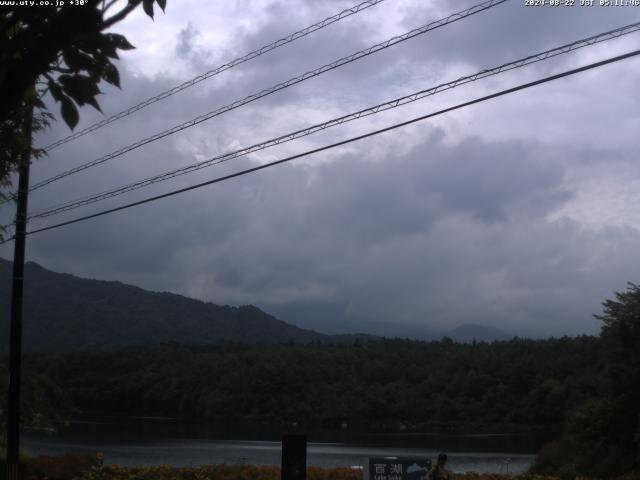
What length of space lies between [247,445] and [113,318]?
135 m

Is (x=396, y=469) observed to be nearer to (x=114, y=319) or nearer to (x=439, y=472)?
(x=439, y=472)

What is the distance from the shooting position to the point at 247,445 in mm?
51469

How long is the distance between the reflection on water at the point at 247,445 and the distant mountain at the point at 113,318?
91.7 meters

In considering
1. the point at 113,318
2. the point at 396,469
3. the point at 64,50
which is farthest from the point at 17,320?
the point at 113,318

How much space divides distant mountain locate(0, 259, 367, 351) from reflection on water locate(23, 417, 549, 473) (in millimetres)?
A: 91667

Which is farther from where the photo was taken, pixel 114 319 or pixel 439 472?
pixel 114 319

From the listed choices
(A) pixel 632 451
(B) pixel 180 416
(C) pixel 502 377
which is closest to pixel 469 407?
(C) pixel 502 377

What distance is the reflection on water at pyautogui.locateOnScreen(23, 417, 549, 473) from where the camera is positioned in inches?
1465

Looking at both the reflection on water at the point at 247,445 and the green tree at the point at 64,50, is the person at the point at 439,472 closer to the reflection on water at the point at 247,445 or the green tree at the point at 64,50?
the green tree at the point at 64,50

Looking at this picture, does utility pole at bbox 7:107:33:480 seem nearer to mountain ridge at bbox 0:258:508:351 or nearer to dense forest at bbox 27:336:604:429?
dense forest at bbox 27:336:604:429

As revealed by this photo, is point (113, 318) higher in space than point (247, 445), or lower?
higher

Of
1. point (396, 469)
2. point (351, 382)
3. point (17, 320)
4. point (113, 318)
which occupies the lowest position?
point (396, 469)

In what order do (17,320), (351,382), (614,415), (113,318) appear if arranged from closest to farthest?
(17,320) → (614,415) → (351,382) → (113,318)

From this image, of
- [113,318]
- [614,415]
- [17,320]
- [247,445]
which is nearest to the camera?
[17,320]
